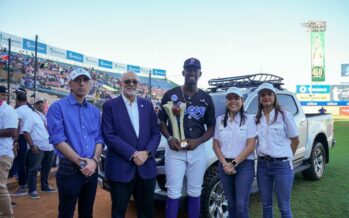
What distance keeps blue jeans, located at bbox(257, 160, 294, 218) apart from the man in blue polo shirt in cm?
172

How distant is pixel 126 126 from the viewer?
121 inches

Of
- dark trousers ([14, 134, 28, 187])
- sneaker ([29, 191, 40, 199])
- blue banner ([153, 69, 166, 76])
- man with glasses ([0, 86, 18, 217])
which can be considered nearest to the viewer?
man with glasses ([0, 86, 18, 217])

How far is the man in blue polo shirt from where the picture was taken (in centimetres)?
279

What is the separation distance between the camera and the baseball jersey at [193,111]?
3.41m

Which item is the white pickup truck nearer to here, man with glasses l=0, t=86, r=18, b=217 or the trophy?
the trophy

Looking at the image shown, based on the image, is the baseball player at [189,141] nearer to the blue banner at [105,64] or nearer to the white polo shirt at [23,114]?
the white polo shirt at [23,114]

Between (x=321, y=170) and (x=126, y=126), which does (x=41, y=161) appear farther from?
(x=321, y=170)

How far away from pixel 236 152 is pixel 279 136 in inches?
18.6

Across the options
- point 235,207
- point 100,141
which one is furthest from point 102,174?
point 235,207

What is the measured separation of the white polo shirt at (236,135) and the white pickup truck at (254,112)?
24.8 inches

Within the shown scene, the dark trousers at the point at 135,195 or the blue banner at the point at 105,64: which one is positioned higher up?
the blue banner at the point at 105,64

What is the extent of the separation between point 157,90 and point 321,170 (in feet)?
84.2

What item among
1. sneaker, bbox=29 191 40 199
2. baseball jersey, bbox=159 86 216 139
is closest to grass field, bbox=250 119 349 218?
baseball jersey, bbox=159 86 216 139

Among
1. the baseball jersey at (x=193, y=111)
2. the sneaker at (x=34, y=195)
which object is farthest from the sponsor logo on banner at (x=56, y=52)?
the baseball jersey at (x=193, y=111)
